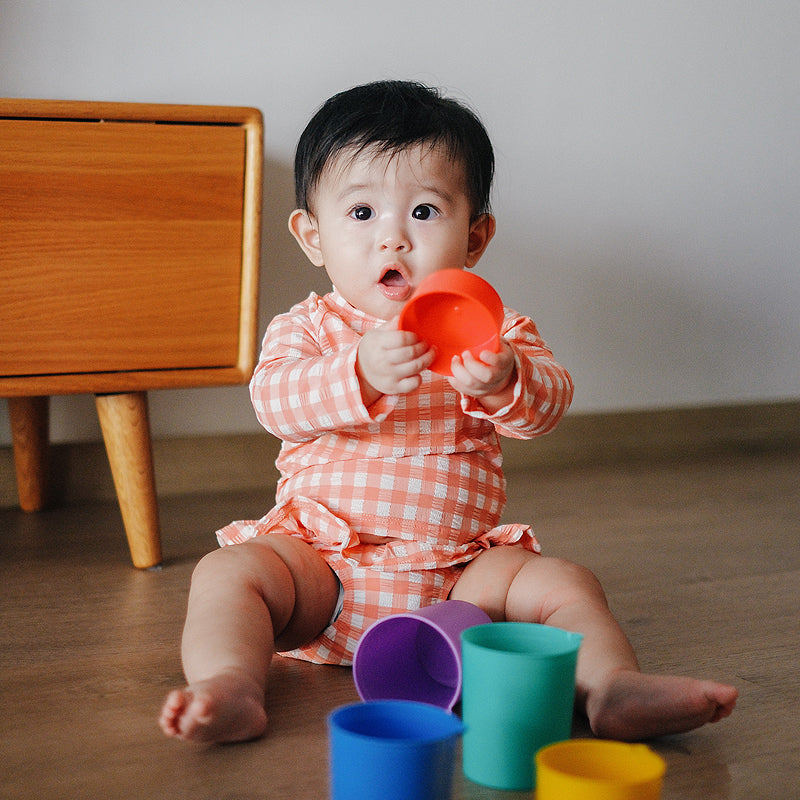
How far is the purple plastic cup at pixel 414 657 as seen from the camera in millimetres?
739

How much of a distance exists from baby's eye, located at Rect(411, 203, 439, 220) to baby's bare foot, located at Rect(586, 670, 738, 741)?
1.44ft

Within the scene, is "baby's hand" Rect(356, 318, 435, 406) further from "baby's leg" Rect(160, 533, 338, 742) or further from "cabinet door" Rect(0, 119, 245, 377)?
"cabinet door" Rect(0, 119, 245, 377)

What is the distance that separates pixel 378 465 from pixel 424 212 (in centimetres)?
24

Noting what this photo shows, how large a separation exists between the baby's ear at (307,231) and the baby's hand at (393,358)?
240mm

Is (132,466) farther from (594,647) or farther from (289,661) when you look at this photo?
(594,647)

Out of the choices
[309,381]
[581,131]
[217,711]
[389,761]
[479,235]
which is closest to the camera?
[389,761]

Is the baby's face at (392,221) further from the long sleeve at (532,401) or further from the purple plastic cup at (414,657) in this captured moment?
the purple plastic cup at (414,657)

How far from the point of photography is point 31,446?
1.44 m

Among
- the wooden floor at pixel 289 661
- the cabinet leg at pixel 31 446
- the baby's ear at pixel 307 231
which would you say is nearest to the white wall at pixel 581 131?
the cabinet leg at pixel 31 446

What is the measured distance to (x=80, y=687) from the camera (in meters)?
→ 0.79

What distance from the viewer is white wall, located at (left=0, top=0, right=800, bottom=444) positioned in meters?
1.50

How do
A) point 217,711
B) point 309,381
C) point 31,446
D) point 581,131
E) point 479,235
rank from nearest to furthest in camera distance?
point 217,711 → point 309,381 → point 479,235 → point 31,446 → point 581,131

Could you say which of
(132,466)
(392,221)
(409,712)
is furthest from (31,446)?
(409,712)

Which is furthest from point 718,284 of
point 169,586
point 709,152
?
point 169,586
